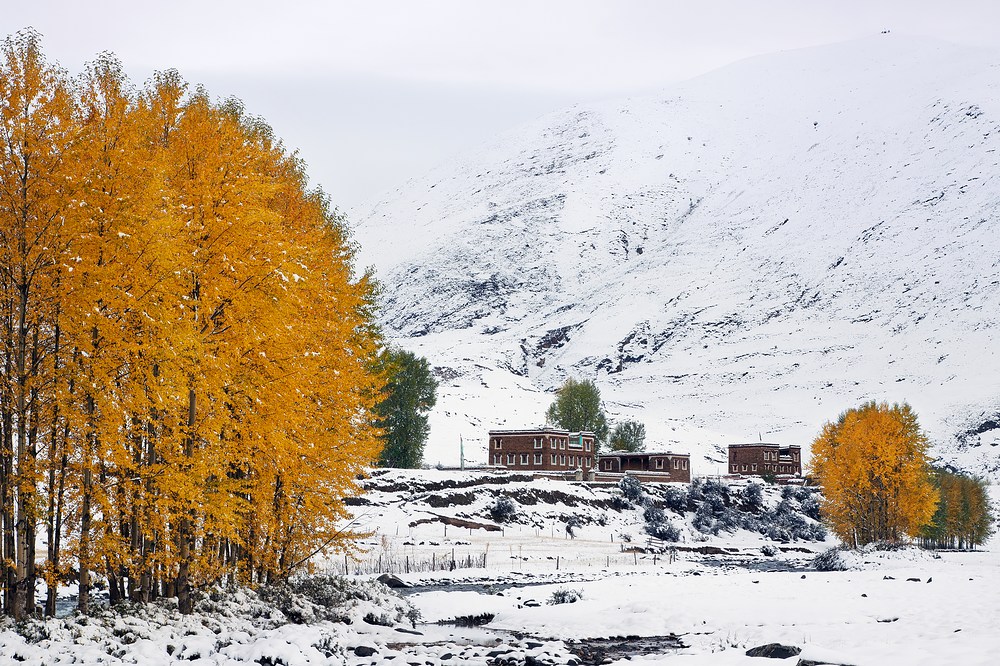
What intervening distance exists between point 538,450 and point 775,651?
8744 centimetres

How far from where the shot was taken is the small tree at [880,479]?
231 ft

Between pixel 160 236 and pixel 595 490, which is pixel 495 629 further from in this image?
pixel 595 490

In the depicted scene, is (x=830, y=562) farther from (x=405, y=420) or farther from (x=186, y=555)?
(x=186, y=555)

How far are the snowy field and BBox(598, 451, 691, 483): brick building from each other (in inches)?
1763

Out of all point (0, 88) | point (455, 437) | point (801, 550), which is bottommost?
point (801, 550)

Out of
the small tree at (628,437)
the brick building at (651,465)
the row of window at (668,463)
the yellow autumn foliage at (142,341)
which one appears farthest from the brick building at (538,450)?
the yellow autumn foliage at (142,341)

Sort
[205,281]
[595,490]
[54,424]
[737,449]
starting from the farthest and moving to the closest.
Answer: [737,449] → [595,490] → [205,281] → [54,424]

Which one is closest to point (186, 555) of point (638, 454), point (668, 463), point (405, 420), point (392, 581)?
point (392, 581)

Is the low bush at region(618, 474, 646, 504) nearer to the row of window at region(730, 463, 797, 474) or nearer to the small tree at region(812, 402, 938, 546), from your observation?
the small tree at region(812, 402, 938, 546)

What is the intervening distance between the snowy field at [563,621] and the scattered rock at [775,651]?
69cm

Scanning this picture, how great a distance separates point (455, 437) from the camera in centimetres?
14400

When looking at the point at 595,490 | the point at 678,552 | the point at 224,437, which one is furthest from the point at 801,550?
the point at 224,437

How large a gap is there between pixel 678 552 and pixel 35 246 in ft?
212

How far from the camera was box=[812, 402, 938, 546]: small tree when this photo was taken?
70.4 metres
